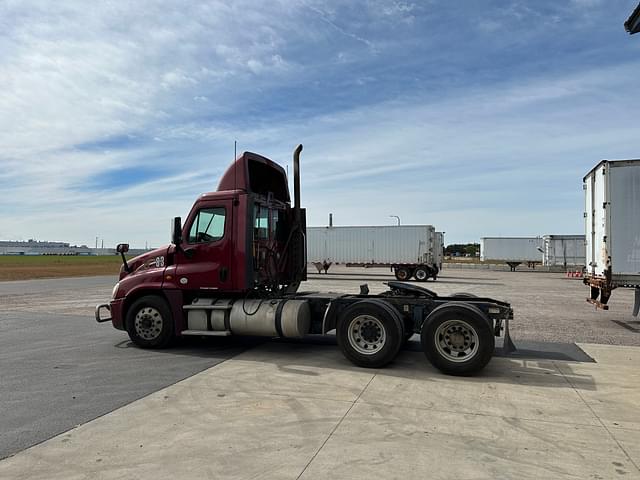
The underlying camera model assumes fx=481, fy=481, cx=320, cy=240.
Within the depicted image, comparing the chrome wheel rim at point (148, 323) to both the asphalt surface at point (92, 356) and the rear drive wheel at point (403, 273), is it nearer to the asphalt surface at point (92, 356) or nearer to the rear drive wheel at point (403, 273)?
the asphalt surface at point (92, 356)

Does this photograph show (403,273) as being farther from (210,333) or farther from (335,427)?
(335,427)

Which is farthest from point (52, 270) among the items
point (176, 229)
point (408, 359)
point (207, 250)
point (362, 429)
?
point (362, 429)

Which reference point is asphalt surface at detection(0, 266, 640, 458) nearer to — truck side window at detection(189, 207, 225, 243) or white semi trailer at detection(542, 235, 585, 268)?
truck side window at detection(189, 207, 225, 243)

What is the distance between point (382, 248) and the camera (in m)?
34.1

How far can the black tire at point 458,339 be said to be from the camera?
6762 mm

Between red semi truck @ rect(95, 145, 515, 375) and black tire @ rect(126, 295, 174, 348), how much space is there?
0.06ft

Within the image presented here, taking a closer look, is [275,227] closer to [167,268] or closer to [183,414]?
[167,268]

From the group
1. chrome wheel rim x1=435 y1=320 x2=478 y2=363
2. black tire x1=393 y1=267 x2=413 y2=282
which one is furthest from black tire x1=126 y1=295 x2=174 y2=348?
black tire x1=393 y1=267 x2=413 y2=282

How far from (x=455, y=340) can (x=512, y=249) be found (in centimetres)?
4717

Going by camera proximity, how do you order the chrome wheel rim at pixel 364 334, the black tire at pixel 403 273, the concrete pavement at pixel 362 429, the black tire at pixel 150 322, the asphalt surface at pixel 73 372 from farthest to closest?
the black tire at pixel 403 273 < the black tire at pixel 150 322 < the chrome wheel rim at pixel 364 334 < the asphalt surface at pixel 73 372 < the concrete pavement at pixel 362 429

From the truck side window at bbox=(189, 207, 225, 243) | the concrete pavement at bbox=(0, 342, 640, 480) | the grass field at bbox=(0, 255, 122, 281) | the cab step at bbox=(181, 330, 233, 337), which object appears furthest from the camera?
the grass field at bbox=(0, 255, 122, 281)

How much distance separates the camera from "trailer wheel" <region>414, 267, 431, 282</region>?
33.0m

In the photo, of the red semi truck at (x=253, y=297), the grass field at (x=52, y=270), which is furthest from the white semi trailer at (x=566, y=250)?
the red semi truck at (x=253, y=297)

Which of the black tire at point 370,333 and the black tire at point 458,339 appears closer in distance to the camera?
the black tire at point 458,339
